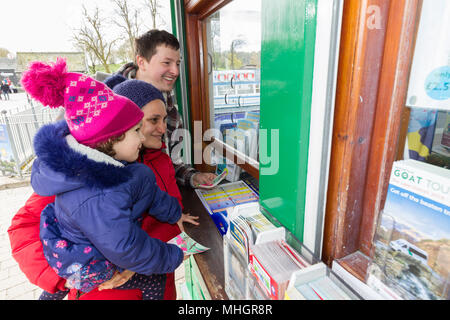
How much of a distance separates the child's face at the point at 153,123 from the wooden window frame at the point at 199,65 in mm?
599

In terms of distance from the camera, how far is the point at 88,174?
0.82 m

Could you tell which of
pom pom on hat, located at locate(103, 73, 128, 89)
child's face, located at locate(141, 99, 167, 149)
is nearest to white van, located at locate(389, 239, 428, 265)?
child's face, located at locate(141, 99, 167, 149)

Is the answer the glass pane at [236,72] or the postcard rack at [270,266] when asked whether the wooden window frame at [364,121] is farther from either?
the glass pane at [236,72]

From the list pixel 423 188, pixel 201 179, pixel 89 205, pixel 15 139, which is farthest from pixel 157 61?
pixel 15 139

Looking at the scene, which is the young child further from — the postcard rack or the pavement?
the pavement

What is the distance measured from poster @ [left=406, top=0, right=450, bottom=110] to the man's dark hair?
4.46 ft

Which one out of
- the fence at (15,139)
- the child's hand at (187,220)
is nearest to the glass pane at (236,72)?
the child's hand at (187,220)

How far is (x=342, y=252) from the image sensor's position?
0.76 meters

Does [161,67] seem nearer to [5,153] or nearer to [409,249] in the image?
[409,249]

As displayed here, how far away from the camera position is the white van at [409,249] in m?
0.57

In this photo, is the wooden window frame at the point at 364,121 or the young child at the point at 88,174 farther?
the young child at the point at 88,174

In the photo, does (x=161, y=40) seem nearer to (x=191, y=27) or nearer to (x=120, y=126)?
(x=191, y=27)

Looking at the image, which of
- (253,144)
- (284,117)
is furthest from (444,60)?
(253,144)

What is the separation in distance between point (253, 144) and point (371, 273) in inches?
43.8
